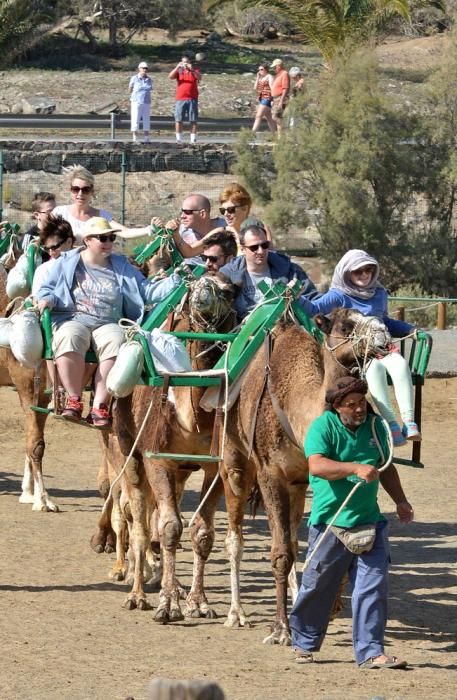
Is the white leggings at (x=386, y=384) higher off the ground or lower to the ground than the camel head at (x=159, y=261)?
higher

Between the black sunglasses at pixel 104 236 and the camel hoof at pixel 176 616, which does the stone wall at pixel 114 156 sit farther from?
the camel hoof at pixel 176 616

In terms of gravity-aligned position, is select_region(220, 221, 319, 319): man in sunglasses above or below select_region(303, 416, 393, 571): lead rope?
above

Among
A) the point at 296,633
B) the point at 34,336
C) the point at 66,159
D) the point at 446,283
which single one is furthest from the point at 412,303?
the point at 296,633

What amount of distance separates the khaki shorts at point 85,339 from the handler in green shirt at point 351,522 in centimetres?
237

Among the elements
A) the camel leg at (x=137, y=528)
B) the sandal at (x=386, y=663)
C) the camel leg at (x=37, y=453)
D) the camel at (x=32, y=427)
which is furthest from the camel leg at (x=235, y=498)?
the camel leg at (x=37, y=453)

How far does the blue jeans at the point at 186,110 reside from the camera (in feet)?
105

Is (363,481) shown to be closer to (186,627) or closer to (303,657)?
(303,657)

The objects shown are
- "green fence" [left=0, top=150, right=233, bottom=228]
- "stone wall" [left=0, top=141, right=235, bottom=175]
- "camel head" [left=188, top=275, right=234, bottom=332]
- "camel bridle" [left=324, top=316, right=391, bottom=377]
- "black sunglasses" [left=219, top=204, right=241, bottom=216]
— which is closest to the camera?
"camel bridle" [left=324, top=316, right=391, bottom=377]

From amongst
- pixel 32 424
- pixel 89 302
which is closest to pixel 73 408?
pixel 89 302

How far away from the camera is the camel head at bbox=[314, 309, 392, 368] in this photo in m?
8.26

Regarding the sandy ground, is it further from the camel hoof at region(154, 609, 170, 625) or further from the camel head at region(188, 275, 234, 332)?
the camel head at region(188, 275, 234, 332)

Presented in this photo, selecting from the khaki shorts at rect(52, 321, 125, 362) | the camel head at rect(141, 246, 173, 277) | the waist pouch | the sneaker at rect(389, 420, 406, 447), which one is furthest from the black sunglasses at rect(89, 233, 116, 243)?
the waist pouch

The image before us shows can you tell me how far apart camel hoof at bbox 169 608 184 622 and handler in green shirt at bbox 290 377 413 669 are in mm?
1500

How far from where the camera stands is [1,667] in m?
8.18
